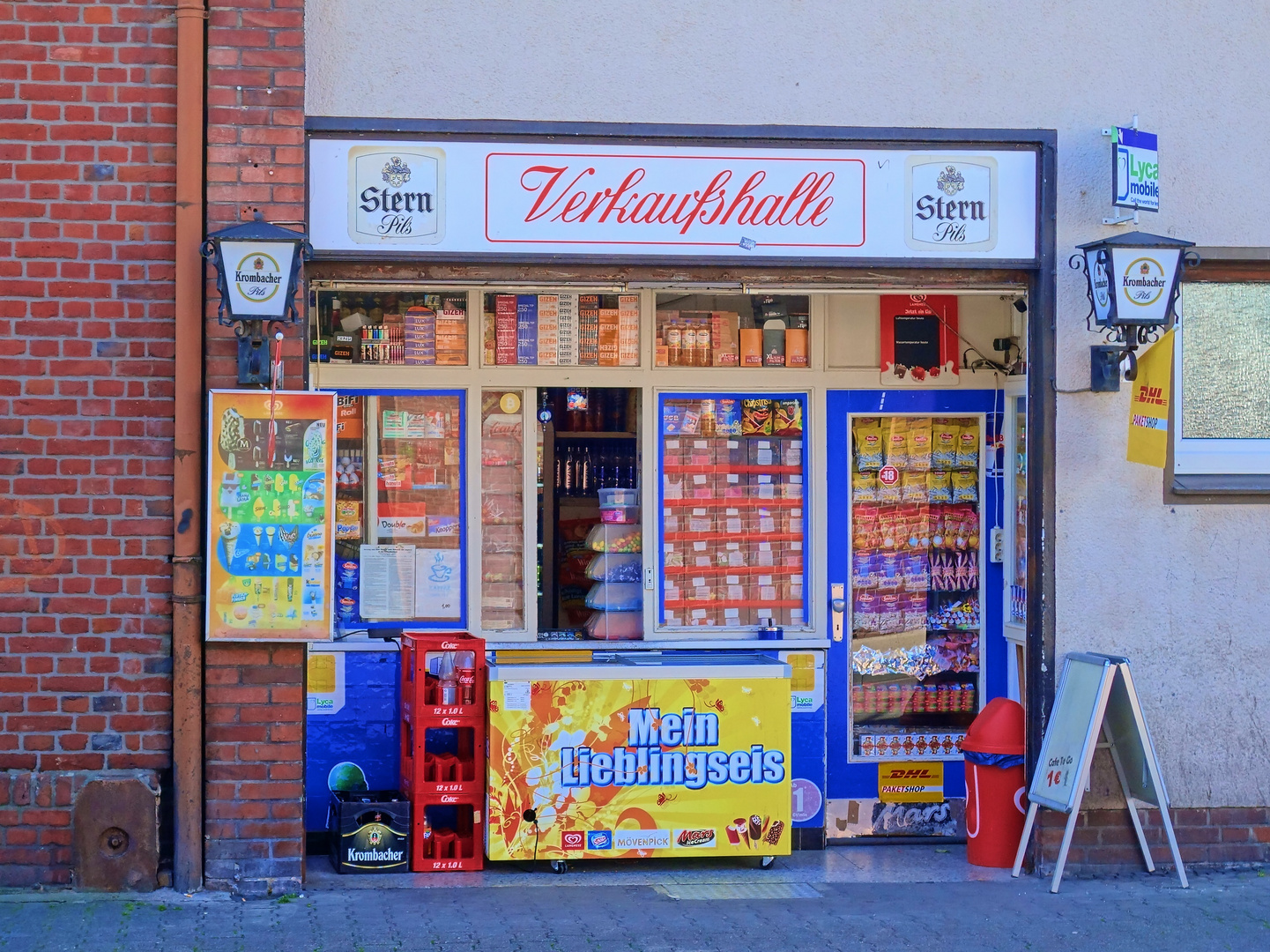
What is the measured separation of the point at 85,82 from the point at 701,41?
2.84 metres

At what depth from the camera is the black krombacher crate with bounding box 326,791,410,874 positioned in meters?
6.81

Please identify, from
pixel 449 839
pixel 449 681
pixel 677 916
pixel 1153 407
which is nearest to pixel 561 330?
pixel 449 681

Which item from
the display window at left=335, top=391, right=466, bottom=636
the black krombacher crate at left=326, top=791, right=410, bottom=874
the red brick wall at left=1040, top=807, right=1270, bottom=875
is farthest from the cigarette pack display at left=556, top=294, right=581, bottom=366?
the red brick wall at left=1040, top=807, right=1270, bottom=875

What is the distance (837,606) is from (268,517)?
3.29m

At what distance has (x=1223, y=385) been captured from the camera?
706cm

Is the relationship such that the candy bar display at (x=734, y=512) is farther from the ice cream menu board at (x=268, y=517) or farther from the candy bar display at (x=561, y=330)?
the ice cream menu board at (x=268, y=517)

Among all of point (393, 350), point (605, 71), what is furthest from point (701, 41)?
point (393, 350)

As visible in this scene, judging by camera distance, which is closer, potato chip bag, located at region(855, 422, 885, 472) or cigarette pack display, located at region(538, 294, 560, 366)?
cigarette pack display, located at region(538, 294, 560, 366)

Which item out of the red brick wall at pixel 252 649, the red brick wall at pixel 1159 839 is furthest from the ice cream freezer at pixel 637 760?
the red brick wall at pixel 1159 839

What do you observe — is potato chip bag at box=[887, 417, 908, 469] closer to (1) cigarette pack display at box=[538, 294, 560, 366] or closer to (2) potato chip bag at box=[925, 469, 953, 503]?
(2) potato chip bag at box=[925, 469, 953, 503]

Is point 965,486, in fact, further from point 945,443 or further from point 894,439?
point 894,439

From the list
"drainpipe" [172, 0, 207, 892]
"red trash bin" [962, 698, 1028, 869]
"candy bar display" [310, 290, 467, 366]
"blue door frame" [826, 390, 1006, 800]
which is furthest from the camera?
"blue door frame" [826, 390, 1006, 800]

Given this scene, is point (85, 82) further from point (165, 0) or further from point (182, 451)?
point (182, 451)

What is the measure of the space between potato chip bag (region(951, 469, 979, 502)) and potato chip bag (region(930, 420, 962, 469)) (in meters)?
0.07
